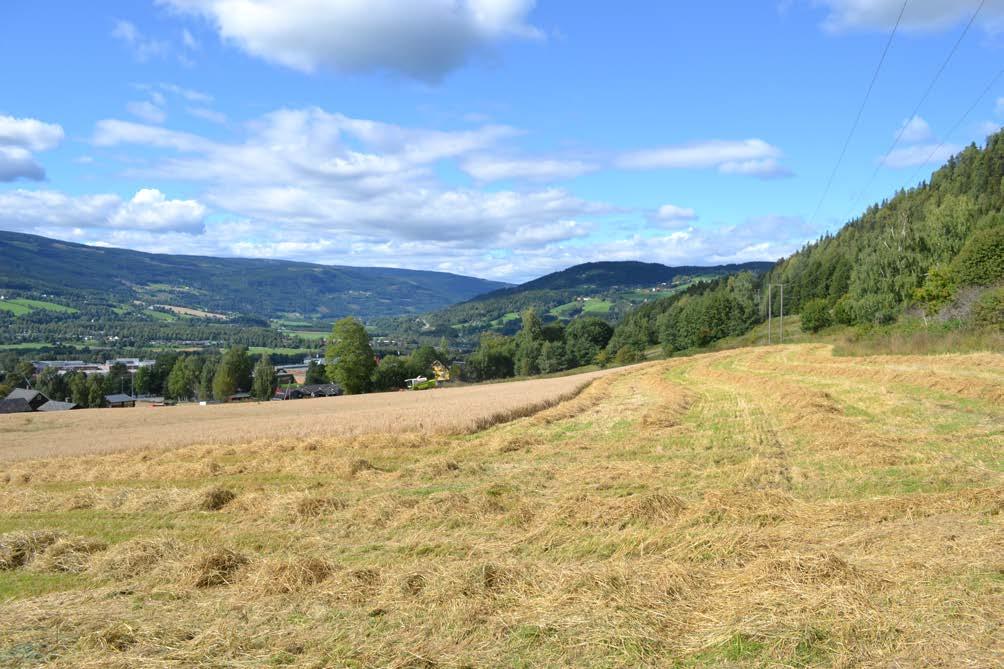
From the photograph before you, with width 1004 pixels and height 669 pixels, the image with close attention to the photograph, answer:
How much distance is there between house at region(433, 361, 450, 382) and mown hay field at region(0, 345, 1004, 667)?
103 metres

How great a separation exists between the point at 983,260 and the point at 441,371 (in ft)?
290

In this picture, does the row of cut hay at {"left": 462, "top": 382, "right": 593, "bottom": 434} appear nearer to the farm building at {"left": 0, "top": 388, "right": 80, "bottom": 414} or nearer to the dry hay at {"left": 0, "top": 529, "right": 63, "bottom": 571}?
the dry hay at {"left": 0, "top": 529, "right": 63, "bottom": 571}

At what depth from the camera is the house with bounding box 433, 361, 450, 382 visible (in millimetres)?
121294

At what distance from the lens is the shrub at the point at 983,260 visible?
53500 millimetres

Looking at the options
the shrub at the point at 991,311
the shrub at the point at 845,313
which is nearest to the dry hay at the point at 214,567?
the shrub at the point at 991,311

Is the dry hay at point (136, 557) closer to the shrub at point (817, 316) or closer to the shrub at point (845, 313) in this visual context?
the shrub at point (845, 313)

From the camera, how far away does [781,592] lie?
6.50 metres

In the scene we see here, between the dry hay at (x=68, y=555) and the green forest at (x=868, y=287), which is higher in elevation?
the green forest at (x=868, y=287)

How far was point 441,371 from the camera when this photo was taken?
124000 millimetres

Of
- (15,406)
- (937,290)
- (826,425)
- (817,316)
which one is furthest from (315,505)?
(817,316)

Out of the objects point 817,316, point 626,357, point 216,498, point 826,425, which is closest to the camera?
point 216,498

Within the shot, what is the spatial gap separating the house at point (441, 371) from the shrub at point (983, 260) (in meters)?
81.8

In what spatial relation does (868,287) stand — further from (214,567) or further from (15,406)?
(15,406)

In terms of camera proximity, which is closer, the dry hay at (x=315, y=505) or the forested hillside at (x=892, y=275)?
the dry hay at (x=315, y=505)
